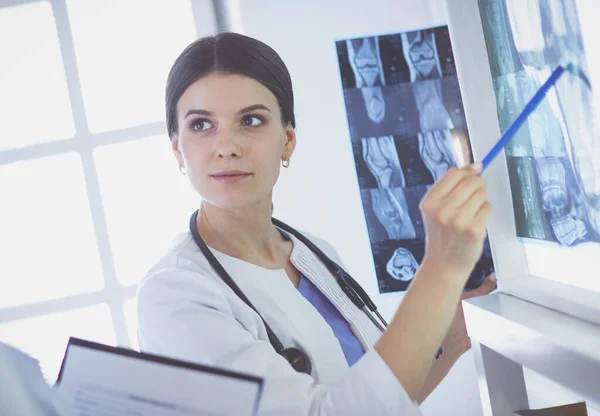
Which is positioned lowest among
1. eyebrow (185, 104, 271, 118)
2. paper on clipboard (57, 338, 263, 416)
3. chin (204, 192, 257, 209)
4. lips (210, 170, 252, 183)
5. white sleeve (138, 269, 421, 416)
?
white sleeve (138, 269, 421, 416)

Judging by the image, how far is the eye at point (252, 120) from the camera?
1012mm

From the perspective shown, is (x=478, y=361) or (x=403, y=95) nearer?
(x=478, y=361)

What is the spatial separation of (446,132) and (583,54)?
106 centimetres

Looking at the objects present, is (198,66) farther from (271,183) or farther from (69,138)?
(69,138)

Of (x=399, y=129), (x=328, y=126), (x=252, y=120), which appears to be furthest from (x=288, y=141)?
(x=328, y=126)

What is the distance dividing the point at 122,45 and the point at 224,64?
119cm

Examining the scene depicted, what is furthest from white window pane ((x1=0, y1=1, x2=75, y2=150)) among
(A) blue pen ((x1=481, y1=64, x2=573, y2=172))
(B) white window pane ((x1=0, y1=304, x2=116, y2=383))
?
(A) blue pen ((x1=481, y1=64, x2=573, y2=172))

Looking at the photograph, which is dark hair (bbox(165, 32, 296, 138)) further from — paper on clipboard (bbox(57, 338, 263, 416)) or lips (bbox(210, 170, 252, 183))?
paper on clipboard (bbox(57, 338, 263, 416))

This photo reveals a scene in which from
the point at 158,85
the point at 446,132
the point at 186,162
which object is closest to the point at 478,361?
the point at 186,162

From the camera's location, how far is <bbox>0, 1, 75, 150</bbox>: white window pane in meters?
2.03

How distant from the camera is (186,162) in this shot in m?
1.04

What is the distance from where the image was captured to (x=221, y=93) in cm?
98

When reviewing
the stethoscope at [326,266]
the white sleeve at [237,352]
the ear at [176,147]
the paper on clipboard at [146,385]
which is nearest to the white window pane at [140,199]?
the stethoscope at [326,266]

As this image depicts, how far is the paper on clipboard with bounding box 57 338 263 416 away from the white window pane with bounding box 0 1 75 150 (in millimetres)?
1794
